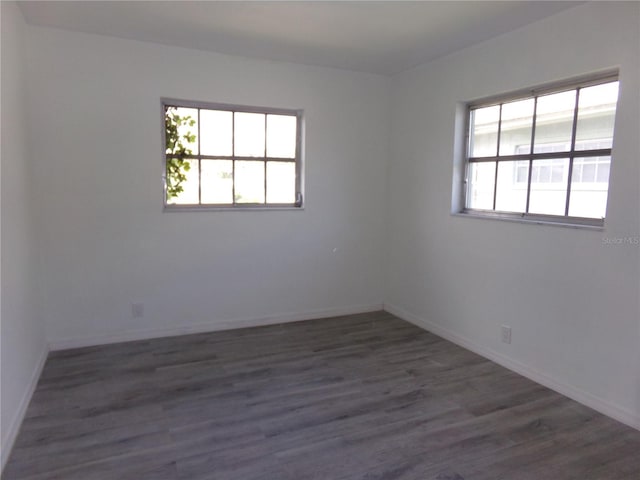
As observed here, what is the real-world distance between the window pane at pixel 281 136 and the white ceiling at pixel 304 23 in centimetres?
60

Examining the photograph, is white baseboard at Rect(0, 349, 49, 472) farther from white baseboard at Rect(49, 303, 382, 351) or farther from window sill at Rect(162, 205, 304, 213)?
window sill at Rect(162, 205, 304, 213)

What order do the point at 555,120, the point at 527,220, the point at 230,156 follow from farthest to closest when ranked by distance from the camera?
the point at 230,156, the point at 527,220, the point at 555,120

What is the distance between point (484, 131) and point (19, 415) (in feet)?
12.5

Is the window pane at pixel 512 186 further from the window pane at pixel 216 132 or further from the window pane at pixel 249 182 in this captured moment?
the window pane at pixel 216 132

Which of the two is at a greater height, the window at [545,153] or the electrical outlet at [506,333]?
the window at [545,153]

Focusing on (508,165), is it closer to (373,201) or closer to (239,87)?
(373,201)

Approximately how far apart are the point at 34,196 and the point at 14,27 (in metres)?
1.16

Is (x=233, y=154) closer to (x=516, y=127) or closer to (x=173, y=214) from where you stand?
(x=173, y=214)

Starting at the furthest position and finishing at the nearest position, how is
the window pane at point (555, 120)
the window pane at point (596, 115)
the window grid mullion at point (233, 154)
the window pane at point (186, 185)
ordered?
1. the window grid mullion at point (233, 154)
2. the window pane at point (186, 185)
3. the window pane at point (555, 120)
4. the window pane at point (596, 115)

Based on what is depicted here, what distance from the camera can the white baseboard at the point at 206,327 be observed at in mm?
3564

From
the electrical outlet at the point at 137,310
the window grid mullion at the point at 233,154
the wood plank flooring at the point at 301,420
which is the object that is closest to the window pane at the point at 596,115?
the wood plank flooring at the point at 301,420

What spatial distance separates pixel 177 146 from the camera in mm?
3809

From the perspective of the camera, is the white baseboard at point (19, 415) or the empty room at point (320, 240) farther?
the empty room at point (320, 240)

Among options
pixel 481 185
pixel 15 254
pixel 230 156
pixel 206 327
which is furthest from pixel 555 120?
pixel 15 254
